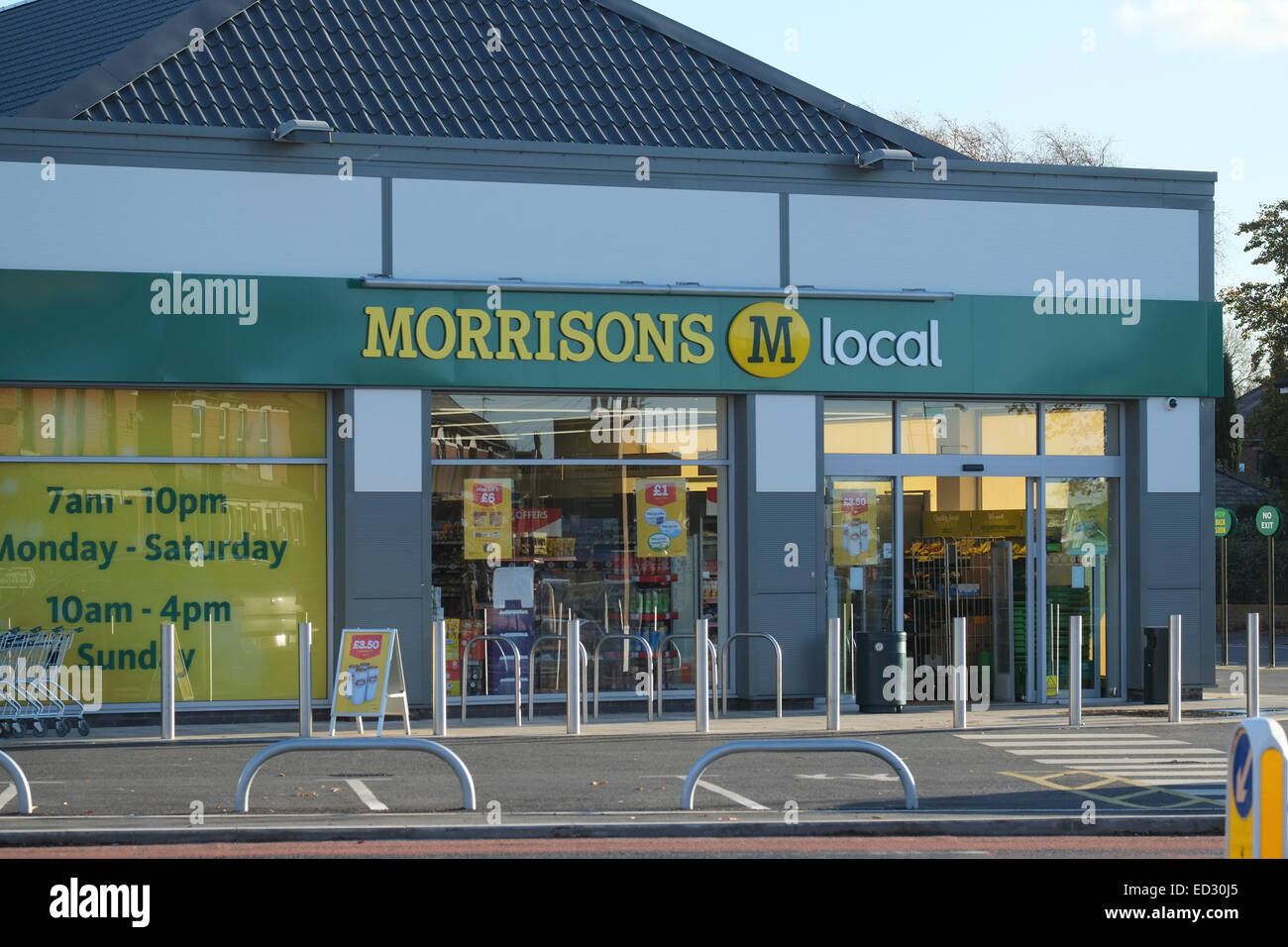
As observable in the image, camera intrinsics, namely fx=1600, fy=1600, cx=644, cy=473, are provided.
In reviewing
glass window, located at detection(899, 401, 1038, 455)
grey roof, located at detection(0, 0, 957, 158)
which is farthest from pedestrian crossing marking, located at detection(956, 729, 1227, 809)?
grey roof, located at detection(0, 0, 957, 158)

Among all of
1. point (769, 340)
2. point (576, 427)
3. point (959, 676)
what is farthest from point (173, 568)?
point (959, 676)

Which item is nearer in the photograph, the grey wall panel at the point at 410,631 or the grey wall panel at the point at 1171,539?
the grey wall panel at the point at 410,631

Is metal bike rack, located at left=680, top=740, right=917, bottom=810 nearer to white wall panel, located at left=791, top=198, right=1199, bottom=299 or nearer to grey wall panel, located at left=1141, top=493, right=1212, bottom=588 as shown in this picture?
white wall panel, located at left=791, top=198, right=1199, bottom=299

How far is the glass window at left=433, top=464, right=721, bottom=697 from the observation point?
18.0m

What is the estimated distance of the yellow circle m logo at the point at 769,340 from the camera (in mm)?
18375

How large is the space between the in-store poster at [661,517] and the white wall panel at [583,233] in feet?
7.71

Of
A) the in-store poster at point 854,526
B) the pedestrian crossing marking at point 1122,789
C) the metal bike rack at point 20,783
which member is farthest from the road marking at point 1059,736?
the metal bike rack at point 20,783

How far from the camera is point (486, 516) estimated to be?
17984 mm

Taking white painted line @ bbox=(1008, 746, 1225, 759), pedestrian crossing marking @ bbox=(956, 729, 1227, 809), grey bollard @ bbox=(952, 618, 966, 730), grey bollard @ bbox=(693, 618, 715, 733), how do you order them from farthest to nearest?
grey bollard @ bbox=(952, 618, 966, 730)
grey bollard @ bbox=(693, 618, 715, 733)
white painted line @ bbox=(1008, 746, 1225, 759)
pedestrian crossing marking @ bbox=(956, 729, 1227, 809)

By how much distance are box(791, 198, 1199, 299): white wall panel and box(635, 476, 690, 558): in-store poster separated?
9.31ft

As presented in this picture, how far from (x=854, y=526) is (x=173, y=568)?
25.5ft

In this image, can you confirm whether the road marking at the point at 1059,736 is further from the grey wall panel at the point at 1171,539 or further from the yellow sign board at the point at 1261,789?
the yellow sign board at the point at 1261,789
